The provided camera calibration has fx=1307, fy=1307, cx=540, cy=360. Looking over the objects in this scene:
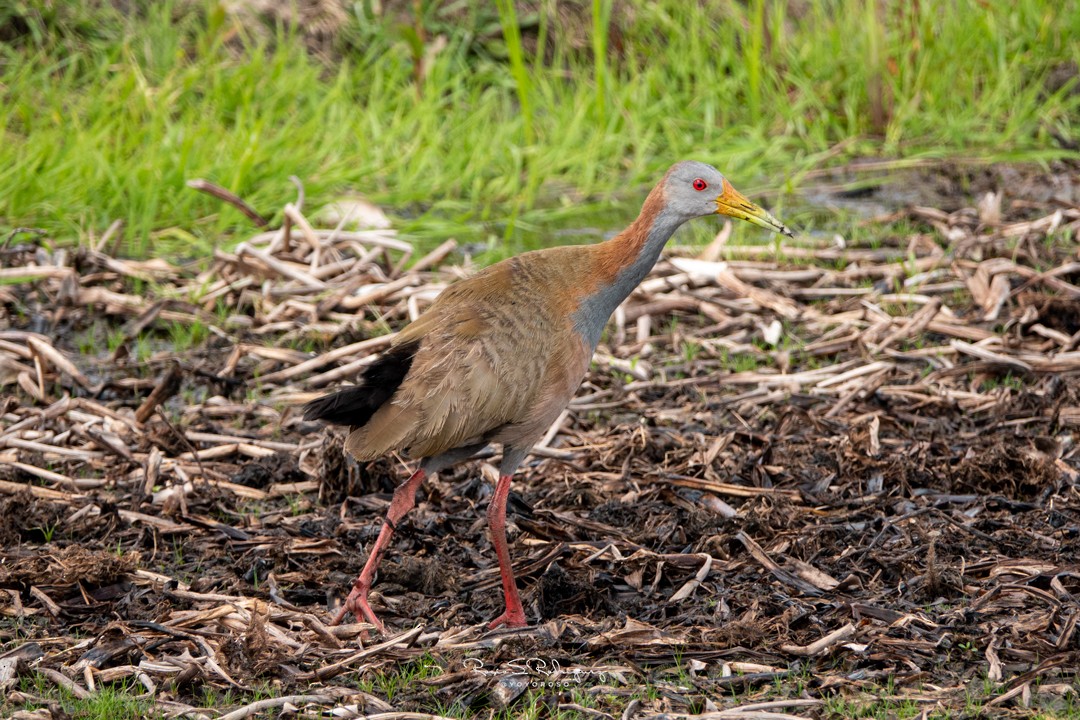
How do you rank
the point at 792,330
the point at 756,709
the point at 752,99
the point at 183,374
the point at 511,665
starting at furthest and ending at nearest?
1. the point at 752,99
2. the point at 792,330
3. the point at 183,374
4. the point at 511,665
5. the point at 756,709

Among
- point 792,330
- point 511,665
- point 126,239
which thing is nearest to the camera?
point 511,665

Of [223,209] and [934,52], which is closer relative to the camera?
[223,209]

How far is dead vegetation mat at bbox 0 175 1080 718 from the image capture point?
3723mm

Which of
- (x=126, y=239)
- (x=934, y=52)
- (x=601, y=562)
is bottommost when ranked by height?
(x=601, y=562)

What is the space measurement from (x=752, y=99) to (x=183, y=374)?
4987 millimetres

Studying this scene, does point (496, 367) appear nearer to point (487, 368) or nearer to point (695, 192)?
point (487, 368)

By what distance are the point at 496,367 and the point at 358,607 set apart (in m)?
0.89

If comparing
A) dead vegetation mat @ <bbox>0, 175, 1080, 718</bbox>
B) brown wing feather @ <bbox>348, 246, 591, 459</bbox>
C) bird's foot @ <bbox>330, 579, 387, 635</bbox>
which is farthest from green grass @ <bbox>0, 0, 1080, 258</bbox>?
bird's foot @ <bbox>330, 579, 387, 635</bbox>

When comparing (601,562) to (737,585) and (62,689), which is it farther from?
(62,689)

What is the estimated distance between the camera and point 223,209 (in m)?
7.61

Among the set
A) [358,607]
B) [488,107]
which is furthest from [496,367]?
[488,107]

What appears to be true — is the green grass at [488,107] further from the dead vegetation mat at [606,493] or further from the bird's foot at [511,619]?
the bird's foot at [511,619]

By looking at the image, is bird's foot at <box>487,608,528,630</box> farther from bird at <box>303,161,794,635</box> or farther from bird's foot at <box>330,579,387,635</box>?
bird's foot at <box>330,579,387,635</box>

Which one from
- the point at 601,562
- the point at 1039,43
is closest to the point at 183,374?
the point at 601,562
